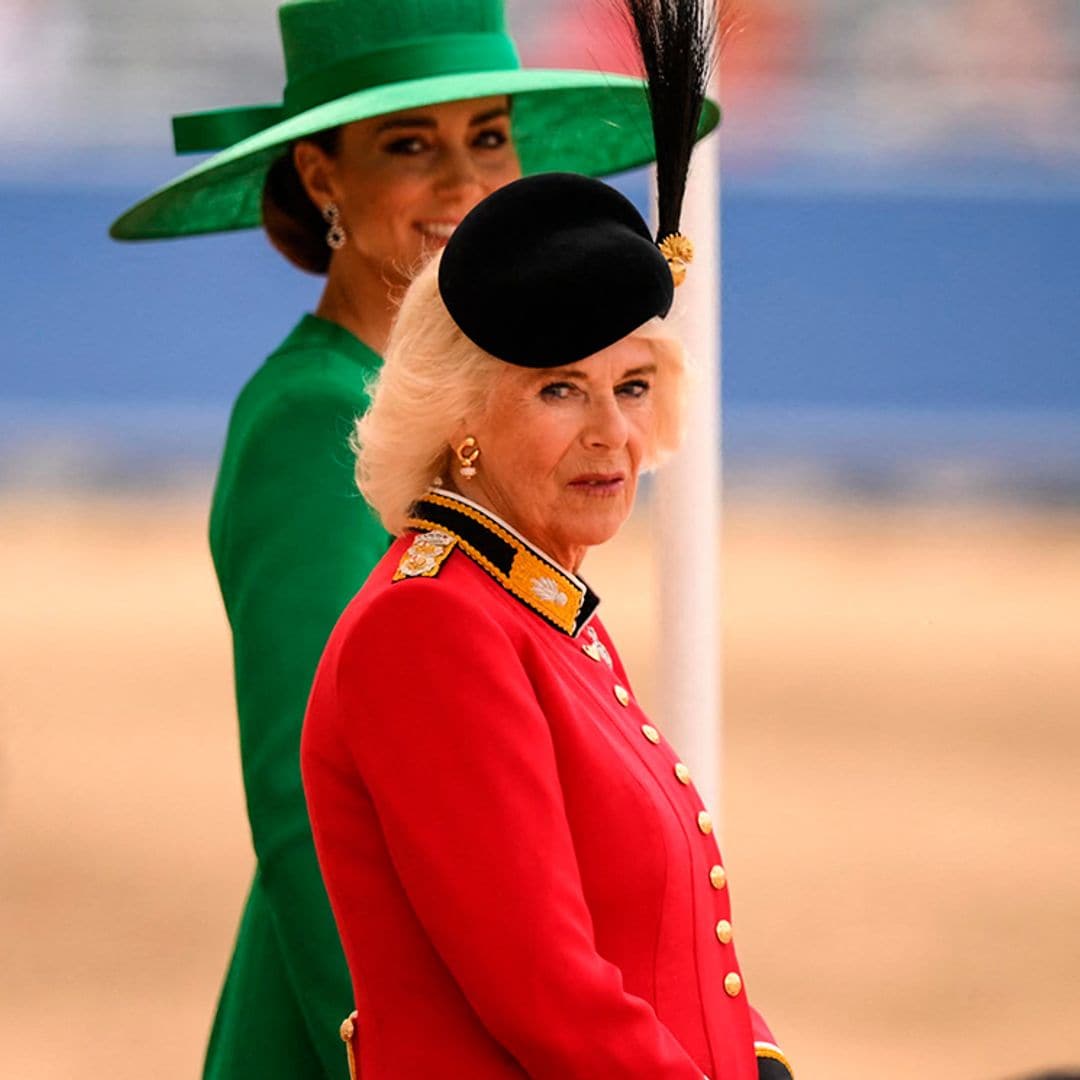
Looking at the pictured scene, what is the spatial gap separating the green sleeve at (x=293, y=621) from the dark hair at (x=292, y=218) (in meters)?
0.42

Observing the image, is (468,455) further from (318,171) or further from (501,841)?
(318,171)

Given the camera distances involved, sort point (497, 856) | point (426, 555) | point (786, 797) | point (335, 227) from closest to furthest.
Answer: point (497, 856), point (426, 555), point (335, 227), point (786, 797)

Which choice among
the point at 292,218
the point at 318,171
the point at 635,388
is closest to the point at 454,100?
the point at 318,171

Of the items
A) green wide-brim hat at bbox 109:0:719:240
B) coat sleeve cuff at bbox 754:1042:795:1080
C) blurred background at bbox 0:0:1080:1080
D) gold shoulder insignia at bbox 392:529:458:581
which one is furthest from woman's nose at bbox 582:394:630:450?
blurred background at bbox 0:0:1080:1080

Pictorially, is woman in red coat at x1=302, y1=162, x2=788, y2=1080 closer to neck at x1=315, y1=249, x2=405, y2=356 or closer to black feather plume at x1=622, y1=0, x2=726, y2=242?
black feather plume at x1=622, y1=0, x2=726, y2=242

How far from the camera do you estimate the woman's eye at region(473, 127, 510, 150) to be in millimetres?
2410

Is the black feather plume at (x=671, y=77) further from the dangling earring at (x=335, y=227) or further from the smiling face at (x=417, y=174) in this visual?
the dangling earring at (x=335, y=227)

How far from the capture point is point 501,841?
4.97 ft

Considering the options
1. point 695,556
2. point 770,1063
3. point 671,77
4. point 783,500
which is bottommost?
point 770,1063

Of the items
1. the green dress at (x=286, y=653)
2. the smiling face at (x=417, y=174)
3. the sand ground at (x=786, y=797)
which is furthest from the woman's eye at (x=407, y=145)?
the sand ground at (x=786, y=797)

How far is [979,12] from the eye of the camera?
44.8ft

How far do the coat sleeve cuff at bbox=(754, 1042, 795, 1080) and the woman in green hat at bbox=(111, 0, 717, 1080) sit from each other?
16.5 inches

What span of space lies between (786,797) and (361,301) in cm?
504

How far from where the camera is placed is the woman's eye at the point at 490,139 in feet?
7.91
